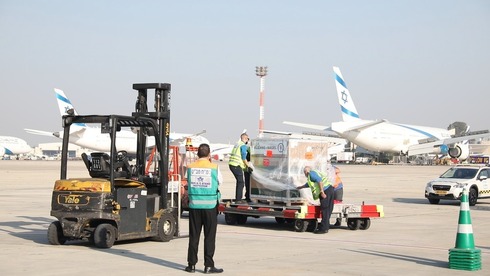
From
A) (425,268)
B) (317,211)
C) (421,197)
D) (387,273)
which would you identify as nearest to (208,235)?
(387,273)

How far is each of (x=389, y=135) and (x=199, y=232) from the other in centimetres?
7729

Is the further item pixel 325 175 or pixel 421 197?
pixel 421 197

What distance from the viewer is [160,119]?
1545cm

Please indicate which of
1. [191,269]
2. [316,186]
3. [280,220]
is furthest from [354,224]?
[191,269]

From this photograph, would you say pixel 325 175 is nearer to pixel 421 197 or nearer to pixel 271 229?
pixel 271 229

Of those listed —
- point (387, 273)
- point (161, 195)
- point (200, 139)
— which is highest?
point (200, 139)

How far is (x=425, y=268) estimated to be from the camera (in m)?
11.8

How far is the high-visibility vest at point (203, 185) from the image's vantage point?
1121 centimetres

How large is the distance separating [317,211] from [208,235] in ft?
21.6

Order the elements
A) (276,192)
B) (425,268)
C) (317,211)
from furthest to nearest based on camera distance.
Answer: (276,192) → (317,211) → (425,268)

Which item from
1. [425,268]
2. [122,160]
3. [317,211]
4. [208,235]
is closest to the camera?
[208,235]

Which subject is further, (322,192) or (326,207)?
(326,207)

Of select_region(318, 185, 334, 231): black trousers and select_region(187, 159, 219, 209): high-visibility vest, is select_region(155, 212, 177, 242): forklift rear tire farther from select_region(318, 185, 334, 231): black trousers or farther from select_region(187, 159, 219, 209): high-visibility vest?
select_region(187, 159, 219, 209): high-visibility vest

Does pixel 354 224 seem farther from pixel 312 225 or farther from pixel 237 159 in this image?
pixel 237 159
